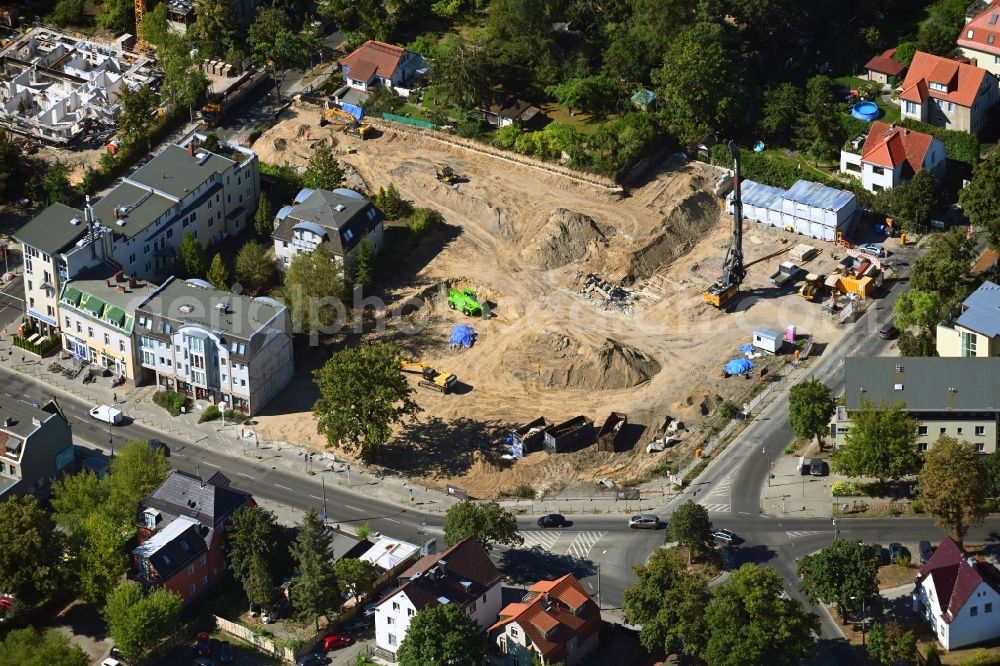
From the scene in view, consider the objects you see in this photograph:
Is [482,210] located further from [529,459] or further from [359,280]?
[529,459]

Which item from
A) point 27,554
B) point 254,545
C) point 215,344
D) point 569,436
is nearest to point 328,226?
point 215,344

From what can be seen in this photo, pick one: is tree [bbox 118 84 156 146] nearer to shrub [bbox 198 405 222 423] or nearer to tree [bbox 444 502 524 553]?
shrub [bbox 198 405 222 423]

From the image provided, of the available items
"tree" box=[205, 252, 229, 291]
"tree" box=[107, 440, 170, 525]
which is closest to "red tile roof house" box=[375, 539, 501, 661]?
"tree" box=[107, 440, 170, 525]

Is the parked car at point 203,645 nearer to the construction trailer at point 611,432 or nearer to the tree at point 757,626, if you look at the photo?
the tree at point 757,626

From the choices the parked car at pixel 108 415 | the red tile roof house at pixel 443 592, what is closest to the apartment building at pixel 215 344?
the parked car at pixel 108 415

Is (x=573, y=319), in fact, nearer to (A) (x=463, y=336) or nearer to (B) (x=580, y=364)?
(B) (x=580, y=364)

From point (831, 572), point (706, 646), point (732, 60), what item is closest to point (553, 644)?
point (706, 646)
